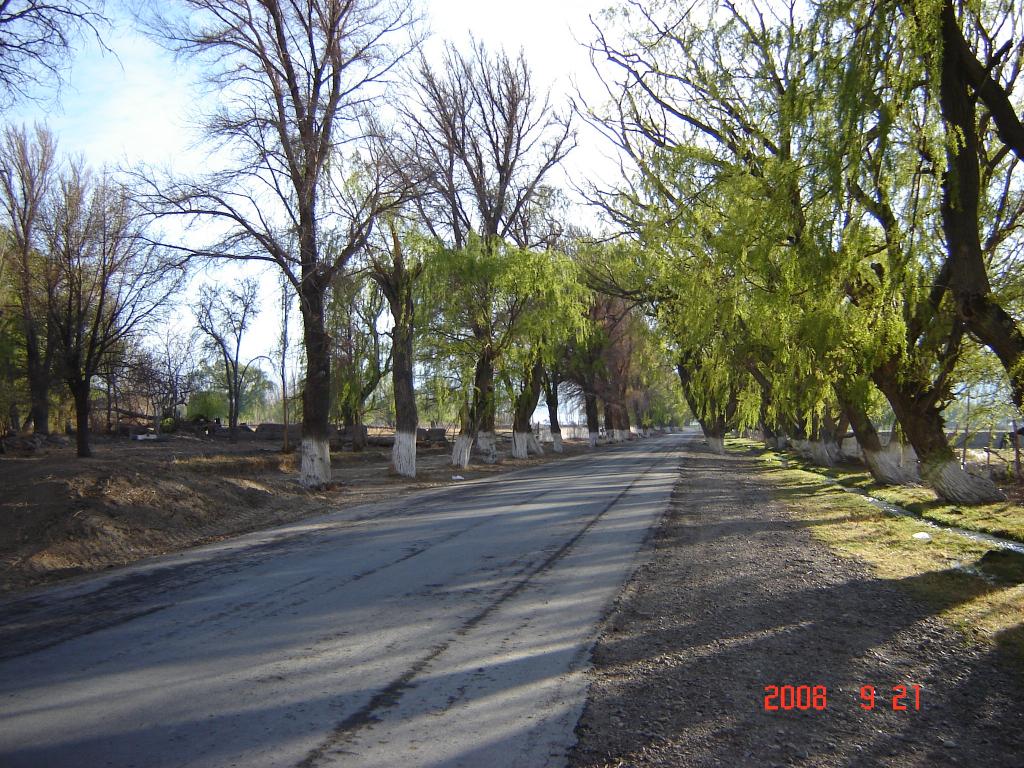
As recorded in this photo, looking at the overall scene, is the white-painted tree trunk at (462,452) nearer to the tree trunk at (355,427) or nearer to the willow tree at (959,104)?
the tree trunk at (355,427)

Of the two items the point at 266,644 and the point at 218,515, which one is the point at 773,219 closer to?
the point at 266,644

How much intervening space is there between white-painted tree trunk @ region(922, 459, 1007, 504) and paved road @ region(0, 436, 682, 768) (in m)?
7.24

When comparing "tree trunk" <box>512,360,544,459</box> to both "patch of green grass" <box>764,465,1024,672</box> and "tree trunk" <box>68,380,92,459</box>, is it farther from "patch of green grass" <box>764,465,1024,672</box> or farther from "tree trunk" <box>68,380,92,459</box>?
"patch of green grass" <box>764,465,1024,672</box>

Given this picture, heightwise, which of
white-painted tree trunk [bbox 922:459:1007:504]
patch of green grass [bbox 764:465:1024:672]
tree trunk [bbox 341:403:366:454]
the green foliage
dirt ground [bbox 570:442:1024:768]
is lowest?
patch of green grass [bbox 764:465:1024:672]

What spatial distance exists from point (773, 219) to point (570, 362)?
34694mm

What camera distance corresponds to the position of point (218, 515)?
13023 millimetres

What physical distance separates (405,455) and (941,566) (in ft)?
57.3

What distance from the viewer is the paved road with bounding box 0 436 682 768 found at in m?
3.61

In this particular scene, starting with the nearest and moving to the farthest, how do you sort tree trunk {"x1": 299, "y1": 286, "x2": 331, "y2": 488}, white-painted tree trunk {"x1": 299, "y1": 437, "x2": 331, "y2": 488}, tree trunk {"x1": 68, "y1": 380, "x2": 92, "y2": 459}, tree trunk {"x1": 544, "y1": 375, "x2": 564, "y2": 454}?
tree trunk {"x1": 299, "y1": 286, "x2": 331, "y2": 488}, white-painted tree trunk {"x1": 299, "y1": 437, "x2": 331, "y2": 488}, tree trunk {"x1": 68, "y1": 380, "x2": 92, "y2": 459}, tree trunk {"x1": 544, "y1": 375, "x2": 564, "y2": 454}

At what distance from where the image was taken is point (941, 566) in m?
8.01

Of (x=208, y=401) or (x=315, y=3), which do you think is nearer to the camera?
(x=315, y=3)

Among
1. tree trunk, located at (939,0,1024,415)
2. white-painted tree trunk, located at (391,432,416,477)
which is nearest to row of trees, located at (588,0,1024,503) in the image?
tree trunk, located at (939,0,1024,415)

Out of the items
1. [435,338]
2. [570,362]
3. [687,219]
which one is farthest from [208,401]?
[687,219]

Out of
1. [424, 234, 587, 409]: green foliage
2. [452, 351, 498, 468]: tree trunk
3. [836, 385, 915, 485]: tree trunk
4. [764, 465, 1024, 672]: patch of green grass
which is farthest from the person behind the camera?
[452, 351, 498, 468]: tree trunk
